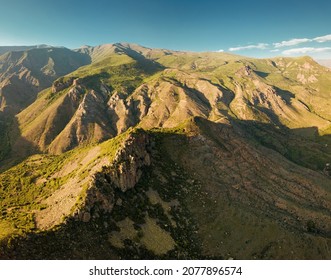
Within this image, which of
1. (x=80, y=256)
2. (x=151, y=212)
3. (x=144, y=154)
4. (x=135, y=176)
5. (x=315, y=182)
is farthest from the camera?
(x=315, y=182)

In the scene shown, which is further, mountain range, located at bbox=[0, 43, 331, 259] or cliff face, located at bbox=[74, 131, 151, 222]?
cliff face, located at bbox=[74, 131, 151, 222]

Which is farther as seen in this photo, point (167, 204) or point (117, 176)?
point (167, 204)

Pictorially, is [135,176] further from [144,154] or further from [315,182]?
[315,182]

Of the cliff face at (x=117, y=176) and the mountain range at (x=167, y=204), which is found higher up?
the cliff face at (x=117, y=176)

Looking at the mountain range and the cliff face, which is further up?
the cliff face

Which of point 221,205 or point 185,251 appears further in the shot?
point 221,205

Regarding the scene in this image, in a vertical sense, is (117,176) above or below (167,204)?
above

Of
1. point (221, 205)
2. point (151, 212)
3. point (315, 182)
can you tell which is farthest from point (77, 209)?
point (315, 182)

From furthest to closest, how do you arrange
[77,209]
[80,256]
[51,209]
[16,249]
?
[51,209]
[77,209]
[80,256]
[16,249]

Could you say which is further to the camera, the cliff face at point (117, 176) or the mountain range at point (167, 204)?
the cliff face at point (117, 176)

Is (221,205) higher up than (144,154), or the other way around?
(144,154)
